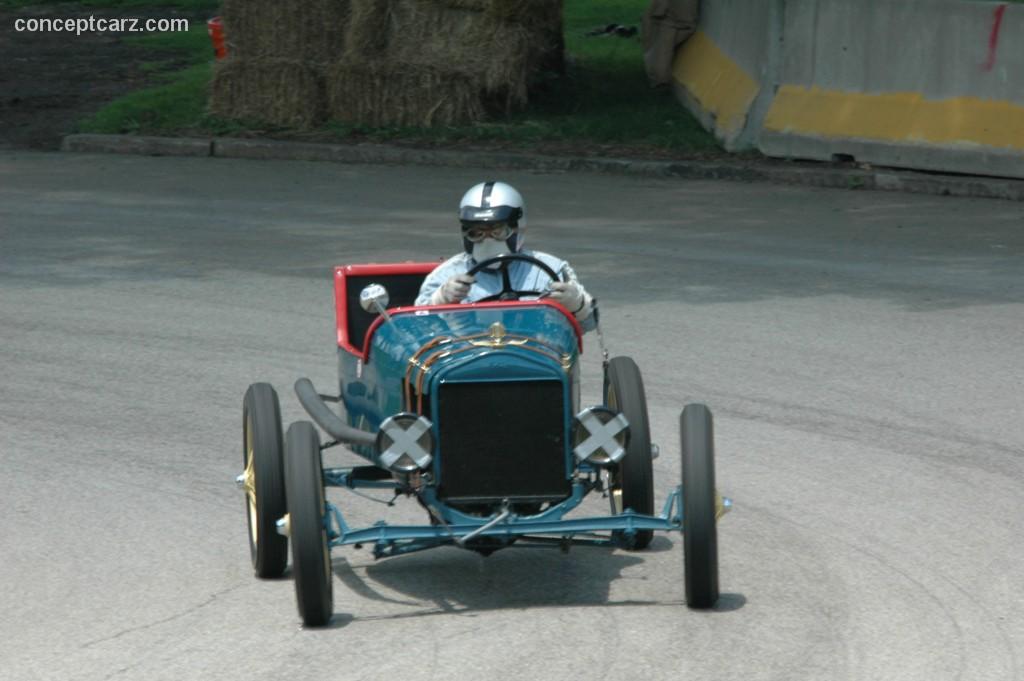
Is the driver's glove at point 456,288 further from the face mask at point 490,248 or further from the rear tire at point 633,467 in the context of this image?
the rear tire at point 633,467

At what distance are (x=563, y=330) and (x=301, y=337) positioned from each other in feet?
12.9

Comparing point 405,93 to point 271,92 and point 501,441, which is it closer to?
point 271,92

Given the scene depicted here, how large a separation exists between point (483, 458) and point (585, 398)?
118 inches

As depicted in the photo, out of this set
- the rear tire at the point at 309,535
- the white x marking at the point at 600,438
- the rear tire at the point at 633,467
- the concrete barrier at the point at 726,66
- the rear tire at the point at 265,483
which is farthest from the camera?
the concrete barrier at the point at 726,66

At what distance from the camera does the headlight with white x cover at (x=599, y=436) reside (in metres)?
5.61

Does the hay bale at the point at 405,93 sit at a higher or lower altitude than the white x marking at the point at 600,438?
higher

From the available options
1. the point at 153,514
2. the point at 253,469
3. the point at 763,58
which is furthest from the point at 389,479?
the point at 763,58

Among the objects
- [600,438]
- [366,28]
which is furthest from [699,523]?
[366,28]

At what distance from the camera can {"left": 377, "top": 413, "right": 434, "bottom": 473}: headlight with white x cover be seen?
551 centimetres

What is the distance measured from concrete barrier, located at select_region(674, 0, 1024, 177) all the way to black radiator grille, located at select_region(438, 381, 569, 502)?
922cm

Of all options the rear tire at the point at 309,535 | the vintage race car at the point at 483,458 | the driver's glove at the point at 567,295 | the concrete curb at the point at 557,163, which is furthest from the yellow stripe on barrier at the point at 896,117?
the rear tire at the point at 309,535

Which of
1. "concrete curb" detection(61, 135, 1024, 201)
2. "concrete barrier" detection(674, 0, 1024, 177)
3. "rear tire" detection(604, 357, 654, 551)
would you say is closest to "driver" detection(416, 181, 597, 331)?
"rear tire" detection(604, 357, 654, 551)

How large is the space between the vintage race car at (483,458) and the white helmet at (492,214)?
1.68 feet

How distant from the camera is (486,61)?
1686 cm
